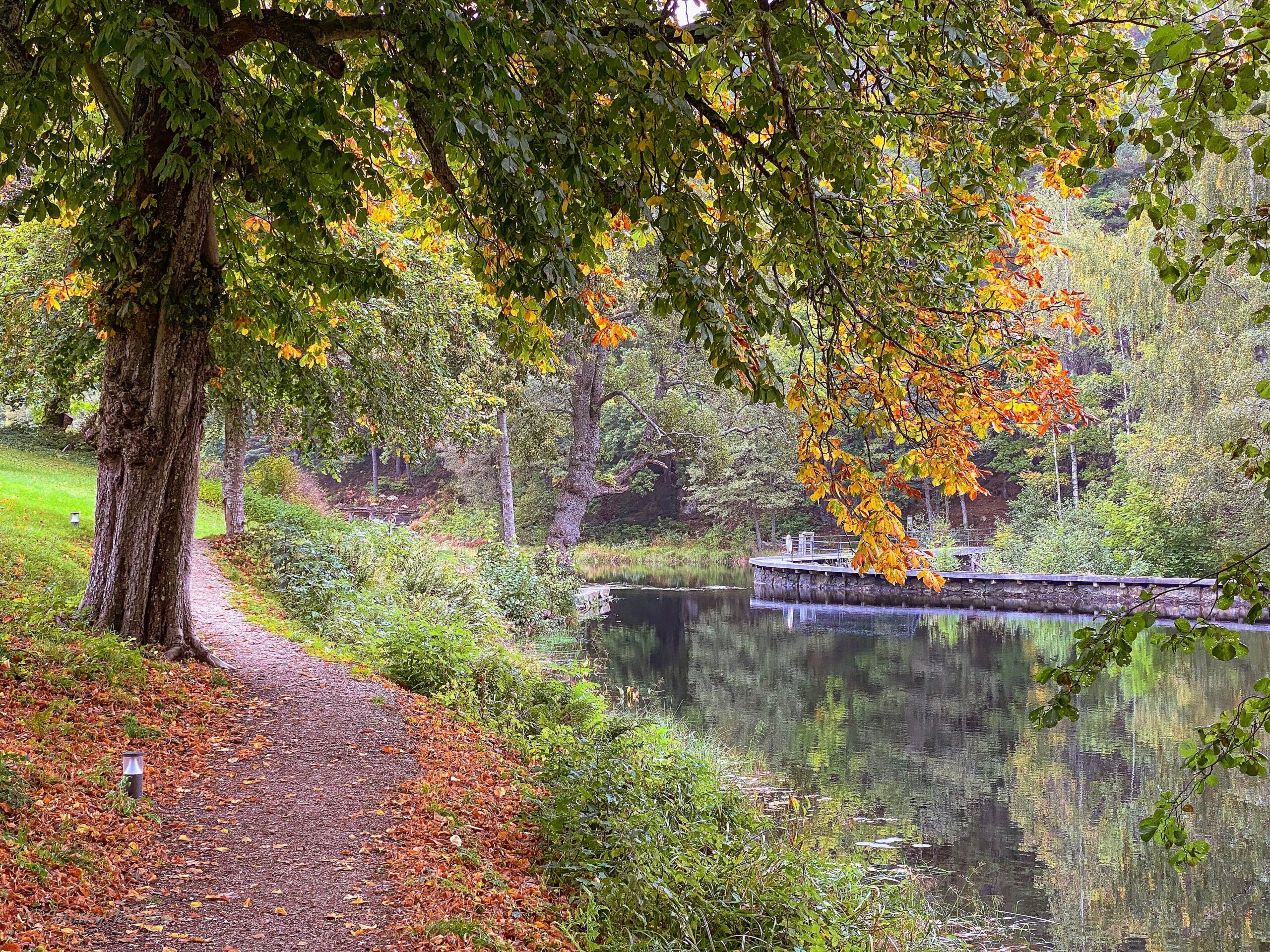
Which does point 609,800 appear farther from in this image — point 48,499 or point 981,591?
point 981,591

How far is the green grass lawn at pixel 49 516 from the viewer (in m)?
10.4

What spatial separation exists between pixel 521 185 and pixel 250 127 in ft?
9.70

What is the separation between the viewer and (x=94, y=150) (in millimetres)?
9422

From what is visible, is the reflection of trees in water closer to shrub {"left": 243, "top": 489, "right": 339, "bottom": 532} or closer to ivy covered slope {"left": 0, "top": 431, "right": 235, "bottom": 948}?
ivy covered slope {"left": 0, "top": 431, "right": 235, "bottom": 948}

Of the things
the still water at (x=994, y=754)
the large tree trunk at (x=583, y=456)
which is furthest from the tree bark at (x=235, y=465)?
the large tree trunk at (x=583, y=456)

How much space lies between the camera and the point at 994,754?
12000 mm

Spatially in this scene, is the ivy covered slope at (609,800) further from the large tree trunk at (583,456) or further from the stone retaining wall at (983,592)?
the stone retaining wall at (983,592)

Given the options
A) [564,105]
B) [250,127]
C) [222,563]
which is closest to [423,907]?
[564,105]

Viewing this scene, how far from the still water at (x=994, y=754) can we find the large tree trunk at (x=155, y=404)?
5855mm

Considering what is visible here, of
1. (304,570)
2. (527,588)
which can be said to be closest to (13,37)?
(304,570)

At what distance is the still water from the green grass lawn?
26.3 ft

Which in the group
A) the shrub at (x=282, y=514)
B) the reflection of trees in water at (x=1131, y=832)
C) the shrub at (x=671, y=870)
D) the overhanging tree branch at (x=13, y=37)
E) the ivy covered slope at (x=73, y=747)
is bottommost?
the reflection of trees in water at (x=1131, y=832)

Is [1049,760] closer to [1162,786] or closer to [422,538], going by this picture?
[1162,786]

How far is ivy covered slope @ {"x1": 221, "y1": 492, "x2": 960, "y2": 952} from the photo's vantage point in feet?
17.1
